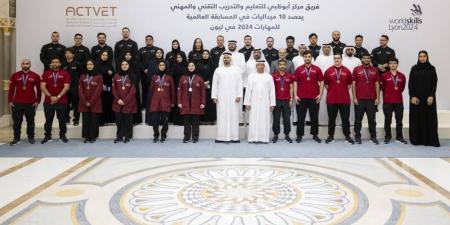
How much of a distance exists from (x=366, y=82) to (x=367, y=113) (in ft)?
1.64

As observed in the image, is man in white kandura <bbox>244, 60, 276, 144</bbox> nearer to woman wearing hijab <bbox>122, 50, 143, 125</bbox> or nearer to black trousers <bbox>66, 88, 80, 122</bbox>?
woman wearing hijab <bbox>122, 50, 143, 125</bbox>

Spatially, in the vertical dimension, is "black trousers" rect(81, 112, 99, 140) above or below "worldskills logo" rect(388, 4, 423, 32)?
below

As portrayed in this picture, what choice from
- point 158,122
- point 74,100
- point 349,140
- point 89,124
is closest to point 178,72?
point 158,122

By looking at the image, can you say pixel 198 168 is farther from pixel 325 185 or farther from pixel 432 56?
pixel 432 56

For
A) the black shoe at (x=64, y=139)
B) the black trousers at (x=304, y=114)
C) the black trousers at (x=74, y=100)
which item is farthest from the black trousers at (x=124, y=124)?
the black trousers at (x=304, y=114)

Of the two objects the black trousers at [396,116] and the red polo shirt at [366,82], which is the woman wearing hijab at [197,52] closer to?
the red polo shirt at [366,82]

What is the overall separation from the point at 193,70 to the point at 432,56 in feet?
15.8

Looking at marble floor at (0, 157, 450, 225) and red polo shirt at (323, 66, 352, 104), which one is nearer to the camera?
marble floor at (0, 157, 450, 225)

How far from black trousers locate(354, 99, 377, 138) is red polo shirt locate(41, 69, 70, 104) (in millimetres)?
4699

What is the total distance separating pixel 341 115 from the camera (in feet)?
23.2

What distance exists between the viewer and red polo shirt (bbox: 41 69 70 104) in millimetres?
7082

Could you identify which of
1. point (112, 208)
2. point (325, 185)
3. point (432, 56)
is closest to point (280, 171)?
point (325, 185)

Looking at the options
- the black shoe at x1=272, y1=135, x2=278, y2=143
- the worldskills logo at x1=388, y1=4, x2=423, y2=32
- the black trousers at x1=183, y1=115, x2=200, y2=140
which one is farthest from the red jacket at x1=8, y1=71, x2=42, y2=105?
the worldskills logo at x1=388, y1=4, x2=423, y2=32

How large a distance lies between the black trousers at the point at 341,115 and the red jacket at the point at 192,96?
2054 millimetres
